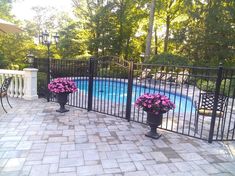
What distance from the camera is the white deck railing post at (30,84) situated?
21.3ft

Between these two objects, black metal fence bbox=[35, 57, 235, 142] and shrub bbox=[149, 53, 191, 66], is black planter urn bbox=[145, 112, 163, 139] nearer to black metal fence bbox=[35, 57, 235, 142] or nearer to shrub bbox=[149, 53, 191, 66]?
black metal fence bbox=[35, 57, 235, 142]

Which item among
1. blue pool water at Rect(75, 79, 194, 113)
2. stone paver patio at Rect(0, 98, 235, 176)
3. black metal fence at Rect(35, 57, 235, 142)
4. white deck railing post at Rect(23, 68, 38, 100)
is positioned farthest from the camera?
white deck railing post at Rect(23, 68, 38, 100)

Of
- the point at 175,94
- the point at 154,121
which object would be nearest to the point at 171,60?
the point at 175,94

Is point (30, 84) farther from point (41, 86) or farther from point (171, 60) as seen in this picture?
point (171, 60)

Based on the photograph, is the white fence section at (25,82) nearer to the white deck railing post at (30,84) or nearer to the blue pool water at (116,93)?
the white deck railing post at (30,84)

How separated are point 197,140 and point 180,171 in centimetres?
130

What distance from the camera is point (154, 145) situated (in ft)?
11.9

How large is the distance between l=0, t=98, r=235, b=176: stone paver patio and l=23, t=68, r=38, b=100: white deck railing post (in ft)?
6.04

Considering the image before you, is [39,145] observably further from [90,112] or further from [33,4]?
[33,4]

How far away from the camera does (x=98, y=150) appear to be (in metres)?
3.33

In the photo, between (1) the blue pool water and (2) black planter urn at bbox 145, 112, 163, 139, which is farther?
(1) the blue pool water

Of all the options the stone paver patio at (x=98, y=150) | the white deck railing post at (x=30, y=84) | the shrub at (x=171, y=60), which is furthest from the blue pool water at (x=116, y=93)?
the shrub at (x=171, y=60)

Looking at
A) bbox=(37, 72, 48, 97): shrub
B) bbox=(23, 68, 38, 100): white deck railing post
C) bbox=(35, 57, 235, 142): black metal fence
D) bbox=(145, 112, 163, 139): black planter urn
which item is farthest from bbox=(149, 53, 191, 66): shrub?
bbox=(145, 112, 163, 139): black planter urn

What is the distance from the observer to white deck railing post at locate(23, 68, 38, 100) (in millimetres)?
6484
